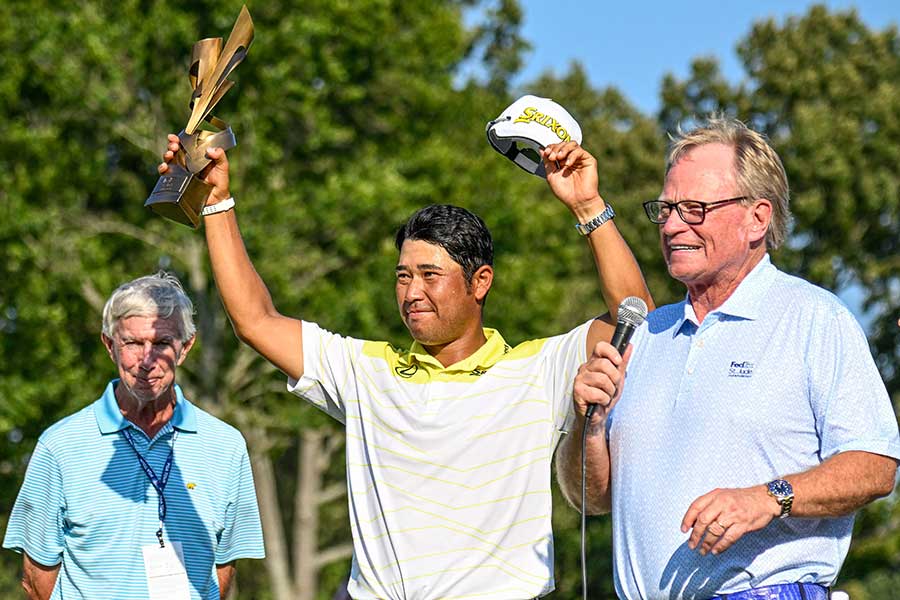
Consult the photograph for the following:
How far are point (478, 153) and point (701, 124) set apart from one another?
20.3 meters

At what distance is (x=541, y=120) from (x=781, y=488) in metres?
1.48

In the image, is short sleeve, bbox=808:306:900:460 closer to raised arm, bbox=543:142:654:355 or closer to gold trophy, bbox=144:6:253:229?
raised arm, bbox=543:142:654:355

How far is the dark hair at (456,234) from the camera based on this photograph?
4746mm

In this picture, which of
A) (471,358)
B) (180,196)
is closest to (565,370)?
(471,358)

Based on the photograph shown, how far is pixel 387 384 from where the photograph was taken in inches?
184

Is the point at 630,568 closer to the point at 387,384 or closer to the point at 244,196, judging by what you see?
the point at 387,384

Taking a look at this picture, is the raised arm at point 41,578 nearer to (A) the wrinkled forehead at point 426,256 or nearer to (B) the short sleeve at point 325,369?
(B) the short sleeve at point 325,369

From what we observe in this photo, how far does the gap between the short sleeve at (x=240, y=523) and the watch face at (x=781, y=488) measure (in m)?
2.59

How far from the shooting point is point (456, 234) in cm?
477

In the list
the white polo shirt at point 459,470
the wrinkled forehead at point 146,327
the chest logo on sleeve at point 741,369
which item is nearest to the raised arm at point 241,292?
the white polo shirt at point 459,470

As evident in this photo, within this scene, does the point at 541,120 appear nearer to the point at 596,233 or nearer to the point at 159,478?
the point at 596,233

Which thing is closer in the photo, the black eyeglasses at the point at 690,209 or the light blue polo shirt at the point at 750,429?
the light blue polo shirt at the point at 750,429

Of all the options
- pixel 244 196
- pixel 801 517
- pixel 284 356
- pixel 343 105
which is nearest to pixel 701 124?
pixel 801 517

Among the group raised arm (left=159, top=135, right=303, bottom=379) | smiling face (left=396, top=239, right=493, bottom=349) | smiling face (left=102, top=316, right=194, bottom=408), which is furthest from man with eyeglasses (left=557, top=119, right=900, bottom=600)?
smiling face (left=102, top=316, right=194, bottom=408)
